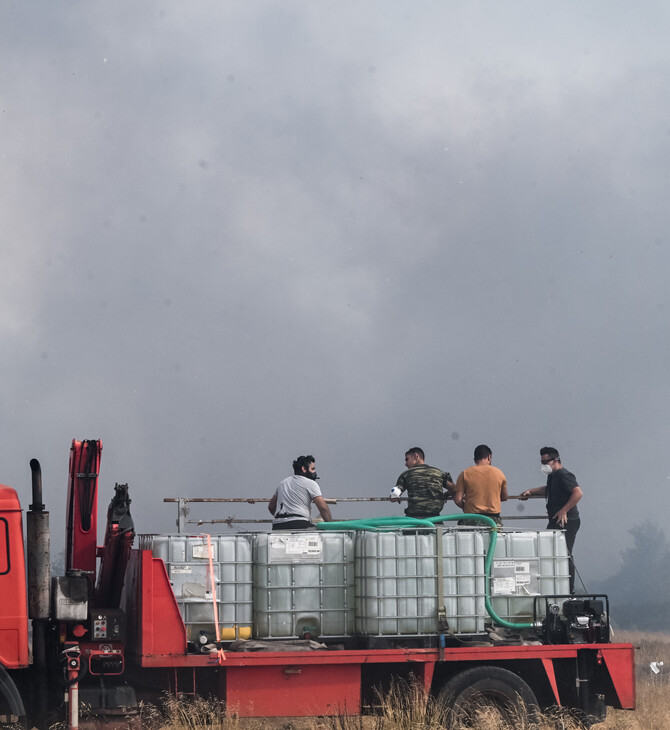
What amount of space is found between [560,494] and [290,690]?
492cm

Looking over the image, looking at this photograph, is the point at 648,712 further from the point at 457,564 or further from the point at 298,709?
the point at 298,709

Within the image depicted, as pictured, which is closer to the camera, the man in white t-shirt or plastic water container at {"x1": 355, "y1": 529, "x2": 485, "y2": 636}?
plastic water container at {"x1": 355, "y1": 529, "x2": 485, "y2": 636}

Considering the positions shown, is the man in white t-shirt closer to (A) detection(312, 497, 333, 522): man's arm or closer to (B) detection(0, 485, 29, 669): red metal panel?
(A) detection(312, 497, 333, 522): man's arm

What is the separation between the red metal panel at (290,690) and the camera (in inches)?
392

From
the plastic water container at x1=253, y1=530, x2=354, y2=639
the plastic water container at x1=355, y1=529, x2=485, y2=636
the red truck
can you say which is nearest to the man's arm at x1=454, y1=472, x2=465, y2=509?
the plastic water container at x1=355, y1=529, x2=485, y2=636

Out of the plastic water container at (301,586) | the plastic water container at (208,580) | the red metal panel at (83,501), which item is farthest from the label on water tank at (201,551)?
the red metal panel at (83,501)

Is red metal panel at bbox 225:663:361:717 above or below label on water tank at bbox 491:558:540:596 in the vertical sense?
below

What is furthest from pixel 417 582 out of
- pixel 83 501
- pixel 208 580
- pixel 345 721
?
pixel 83 501

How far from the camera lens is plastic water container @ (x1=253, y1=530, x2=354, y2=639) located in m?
10.4

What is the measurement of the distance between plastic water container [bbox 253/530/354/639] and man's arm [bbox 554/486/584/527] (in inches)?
142

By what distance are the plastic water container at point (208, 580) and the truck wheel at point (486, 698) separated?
6.85 feet

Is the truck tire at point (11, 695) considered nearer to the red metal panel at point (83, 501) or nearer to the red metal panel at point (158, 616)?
the red metal panel at point (158, 616)

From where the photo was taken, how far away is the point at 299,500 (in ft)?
Result: 38.5

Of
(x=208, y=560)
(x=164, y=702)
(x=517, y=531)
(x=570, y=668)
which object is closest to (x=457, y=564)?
(x=517, y=531)
